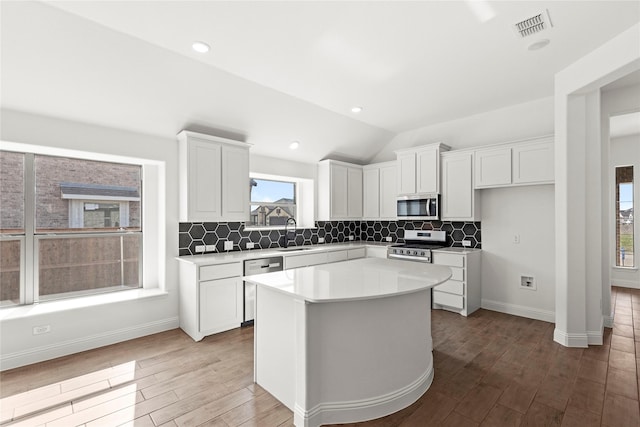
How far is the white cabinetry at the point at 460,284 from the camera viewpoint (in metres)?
4.02

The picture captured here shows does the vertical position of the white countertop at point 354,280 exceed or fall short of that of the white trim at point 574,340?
it exceeds it

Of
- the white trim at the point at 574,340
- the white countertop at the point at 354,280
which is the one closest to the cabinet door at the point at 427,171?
the white countertop at the point at 354,280

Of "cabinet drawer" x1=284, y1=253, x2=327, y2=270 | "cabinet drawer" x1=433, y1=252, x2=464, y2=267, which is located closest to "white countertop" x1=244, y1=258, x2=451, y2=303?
"cabinet drawer" x1=284, y1=253, x2=327, y2=270

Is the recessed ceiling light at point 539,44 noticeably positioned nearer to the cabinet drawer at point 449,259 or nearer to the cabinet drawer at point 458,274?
the cabinet drawer at point 449,259

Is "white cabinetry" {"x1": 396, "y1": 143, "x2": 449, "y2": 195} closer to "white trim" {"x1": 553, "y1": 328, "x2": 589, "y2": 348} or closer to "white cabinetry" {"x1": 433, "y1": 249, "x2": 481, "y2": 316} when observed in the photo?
"white cabinetry" {"x1": 433, "y1": 249, "x2": 481, "y2": 316}

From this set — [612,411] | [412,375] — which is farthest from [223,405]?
[612,411]

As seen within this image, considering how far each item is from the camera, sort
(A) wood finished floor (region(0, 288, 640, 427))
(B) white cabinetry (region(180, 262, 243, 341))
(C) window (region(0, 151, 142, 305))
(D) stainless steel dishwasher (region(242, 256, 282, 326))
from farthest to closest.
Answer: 1. (D) stainless steel dishwasher (region(242, 256, 282, 326))
2. (B) white cabinetry (region(180, 262, 243, 341))
3. (C) window (region(0, 151, 142, 305))
4. (A) wood finished floor (region(0, 288, 640, 427))

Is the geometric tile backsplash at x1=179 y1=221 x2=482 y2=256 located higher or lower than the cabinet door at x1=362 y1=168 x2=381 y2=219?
lower

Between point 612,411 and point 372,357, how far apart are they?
1.69 meters

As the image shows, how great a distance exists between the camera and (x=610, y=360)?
9.10 feet

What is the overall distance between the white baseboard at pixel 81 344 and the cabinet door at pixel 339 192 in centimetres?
289

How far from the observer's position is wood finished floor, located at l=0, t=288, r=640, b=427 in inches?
79.5

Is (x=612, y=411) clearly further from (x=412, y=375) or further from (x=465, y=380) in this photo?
(x=412, y=375)

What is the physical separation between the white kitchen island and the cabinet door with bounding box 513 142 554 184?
2284 millimetres
